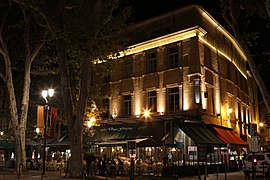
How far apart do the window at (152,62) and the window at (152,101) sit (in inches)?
80.9

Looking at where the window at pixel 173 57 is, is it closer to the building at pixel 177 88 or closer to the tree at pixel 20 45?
the building at pixel 177 88

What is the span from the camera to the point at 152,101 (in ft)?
92.6

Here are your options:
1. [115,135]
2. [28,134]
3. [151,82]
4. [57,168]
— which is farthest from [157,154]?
[28,134]

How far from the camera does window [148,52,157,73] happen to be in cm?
2885

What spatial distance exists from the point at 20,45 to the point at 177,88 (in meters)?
13.2

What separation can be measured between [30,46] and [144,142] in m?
11.7

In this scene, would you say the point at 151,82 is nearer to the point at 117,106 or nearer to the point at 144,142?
the point at 117,106

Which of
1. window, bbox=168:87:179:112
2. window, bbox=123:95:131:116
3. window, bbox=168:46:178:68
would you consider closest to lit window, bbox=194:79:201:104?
window, bbox=168:87:179:112

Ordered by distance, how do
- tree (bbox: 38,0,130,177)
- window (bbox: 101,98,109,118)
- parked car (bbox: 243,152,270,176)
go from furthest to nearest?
window (bbox: 101,98,109,118) → parked car (bbox: 243,152,270,176) → tree (bbox: 38,0,130,177)

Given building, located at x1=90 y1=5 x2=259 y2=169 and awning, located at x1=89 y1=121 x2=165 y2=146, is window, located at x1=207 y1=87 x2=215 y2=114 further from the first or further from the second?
awning, located at x1=89 y1=121 x2=165 y2=146

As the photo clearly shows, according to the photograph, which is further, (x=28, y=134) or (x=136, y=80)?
(x=28, y=134)

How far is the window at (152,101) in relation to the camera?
27.9 m

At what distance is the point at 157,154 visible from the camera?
26.7 m

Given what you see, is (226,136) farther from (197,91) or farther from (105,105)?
(105,105)
